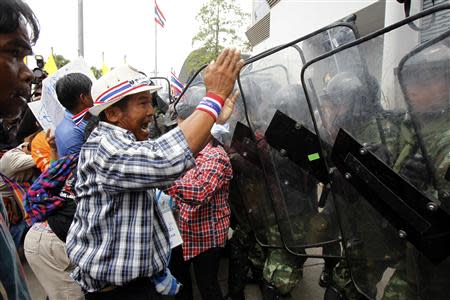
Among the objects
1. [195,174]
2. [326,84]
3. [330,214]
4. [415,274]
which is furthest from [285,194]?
[415,274]

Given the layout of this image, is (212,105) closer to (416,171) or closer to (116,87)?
(116,87)

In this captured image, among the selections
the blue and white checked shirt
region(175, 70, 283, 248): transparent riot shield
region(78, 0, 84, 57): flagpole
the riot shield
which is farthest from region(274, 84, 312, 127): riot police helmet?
region(78, 0, 84, 57): flagpole

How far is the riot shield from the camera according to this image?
2.03 meters

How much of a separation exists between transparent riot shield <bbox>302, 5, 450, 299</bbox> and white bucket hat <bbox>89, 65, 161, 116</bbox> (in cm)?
83

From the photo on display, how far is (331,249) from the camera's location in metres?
2.23

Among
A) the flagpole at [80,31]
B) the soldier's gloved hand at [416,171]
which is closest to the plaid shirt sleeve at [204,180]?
the soldier's gloved hand at [416,171]

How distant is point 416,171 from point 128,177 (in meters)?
1.05

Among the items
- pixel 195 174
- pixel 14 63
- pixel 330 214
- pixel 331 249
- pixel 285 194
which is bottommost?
pixel 331 249

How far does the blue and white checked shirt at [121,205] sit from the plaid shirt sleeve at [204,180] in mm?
651

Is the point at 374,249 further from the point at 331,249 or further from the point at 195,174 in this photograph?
the point at 195,174

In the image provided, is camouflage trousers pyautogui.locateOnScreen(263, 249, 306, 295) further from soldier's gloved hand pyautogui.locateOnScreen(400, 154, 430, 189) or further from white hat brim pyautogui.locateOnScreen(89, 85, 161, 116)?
white hat brim pyautogui.locateOnScreen(89, 85, 161, 116)

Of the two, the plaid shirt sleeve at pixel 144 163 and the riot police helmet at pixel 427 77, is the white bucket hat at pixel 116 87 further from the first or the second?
the riot police helmet at pixel 427 77

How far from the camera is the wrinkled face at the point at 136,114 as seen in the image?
1662mm

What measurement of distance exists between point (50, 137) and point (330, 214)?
2.05 m
